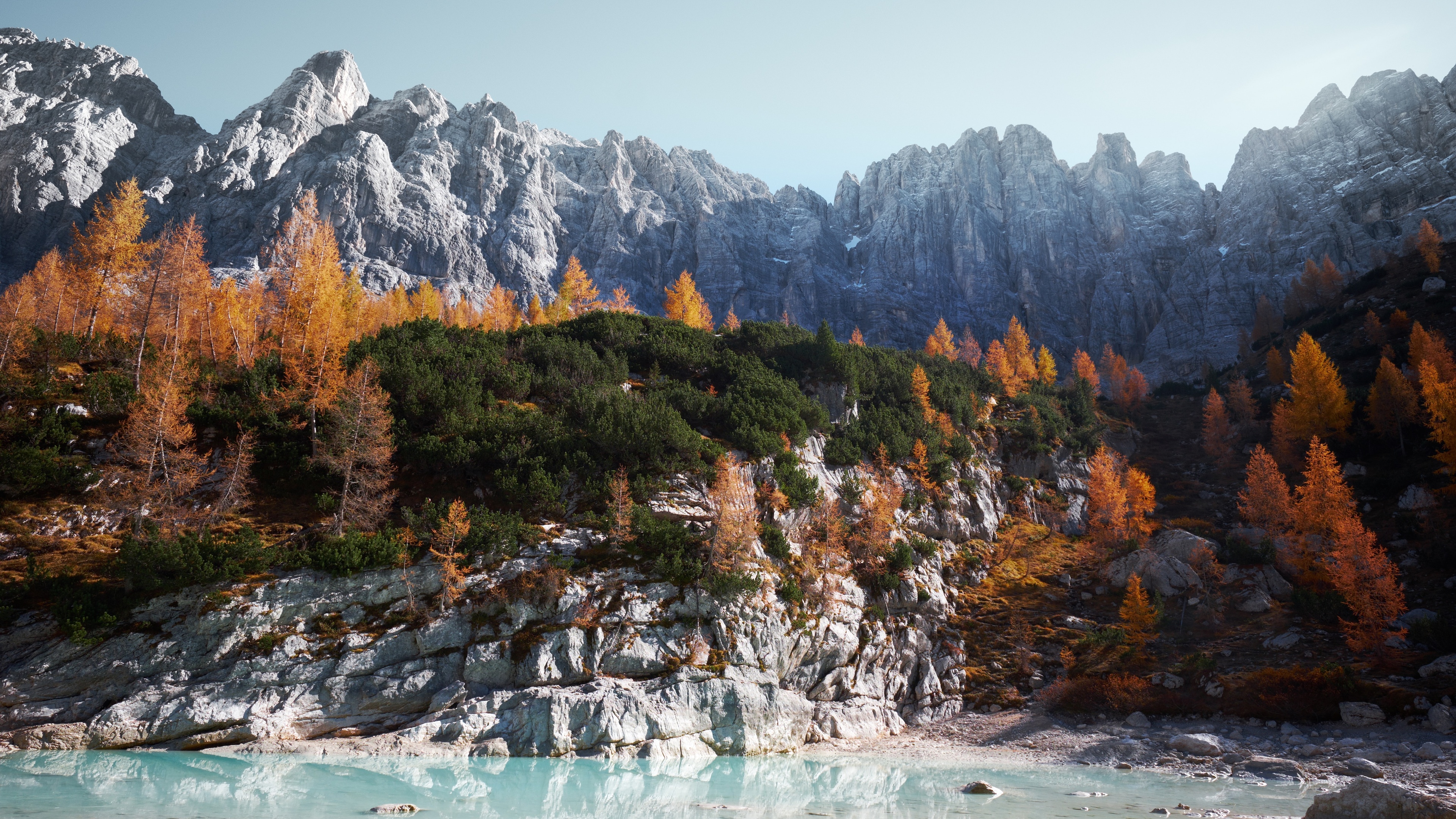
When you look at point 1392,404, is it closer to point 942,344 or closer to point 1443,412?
point 1443,412

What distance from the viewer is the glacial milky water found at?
1416 cm

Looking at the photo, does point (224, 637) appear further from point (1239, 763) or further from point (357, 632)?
point (1239, 763)

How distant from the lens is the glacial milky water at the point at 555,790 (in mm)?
14156

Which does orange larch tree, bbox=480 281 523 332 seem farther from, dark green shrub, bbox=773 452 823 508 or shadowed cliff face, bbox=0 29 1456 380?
shadowed cliff face, bbox=0 29 1456 380

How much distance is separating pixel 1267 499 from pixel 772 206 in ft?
492

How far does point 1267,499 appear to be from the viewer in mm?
43156

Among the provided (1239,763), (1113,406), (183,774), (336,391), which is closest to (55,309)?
(336,391)

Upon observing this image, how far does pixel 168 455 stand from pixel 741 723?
86.5 ft

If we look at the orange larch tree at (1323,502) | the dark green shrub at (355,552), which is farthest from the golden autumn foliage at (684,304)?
the orange larch tree at (1323,502)

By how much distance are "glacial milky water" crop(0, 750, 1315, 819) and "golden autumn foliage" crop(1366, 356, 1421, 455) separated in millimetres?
48257

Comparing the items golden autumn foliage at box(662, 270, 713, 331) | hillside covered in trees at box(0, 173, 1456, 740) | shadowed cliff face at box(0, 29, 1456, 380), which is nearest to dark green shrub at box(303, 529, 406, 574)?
hillside covered in trees at box(0, 173, 1456, 740)

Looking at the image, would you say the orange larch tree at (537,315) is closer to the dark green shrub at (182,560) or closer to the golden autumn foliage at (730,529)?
the golden autumn foliage at (730,529)

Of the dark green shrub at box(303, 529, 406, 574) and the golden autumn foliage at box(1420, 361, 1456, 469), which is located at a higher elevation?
the golden autumn foliage at box(1420, 361, 1456, 469)

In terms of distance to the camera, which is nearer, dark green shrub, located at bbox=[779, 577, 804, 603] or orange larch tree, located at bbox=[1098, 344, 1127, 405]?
dark green shrub, located at bbox=[779, 577, 804, 603]
